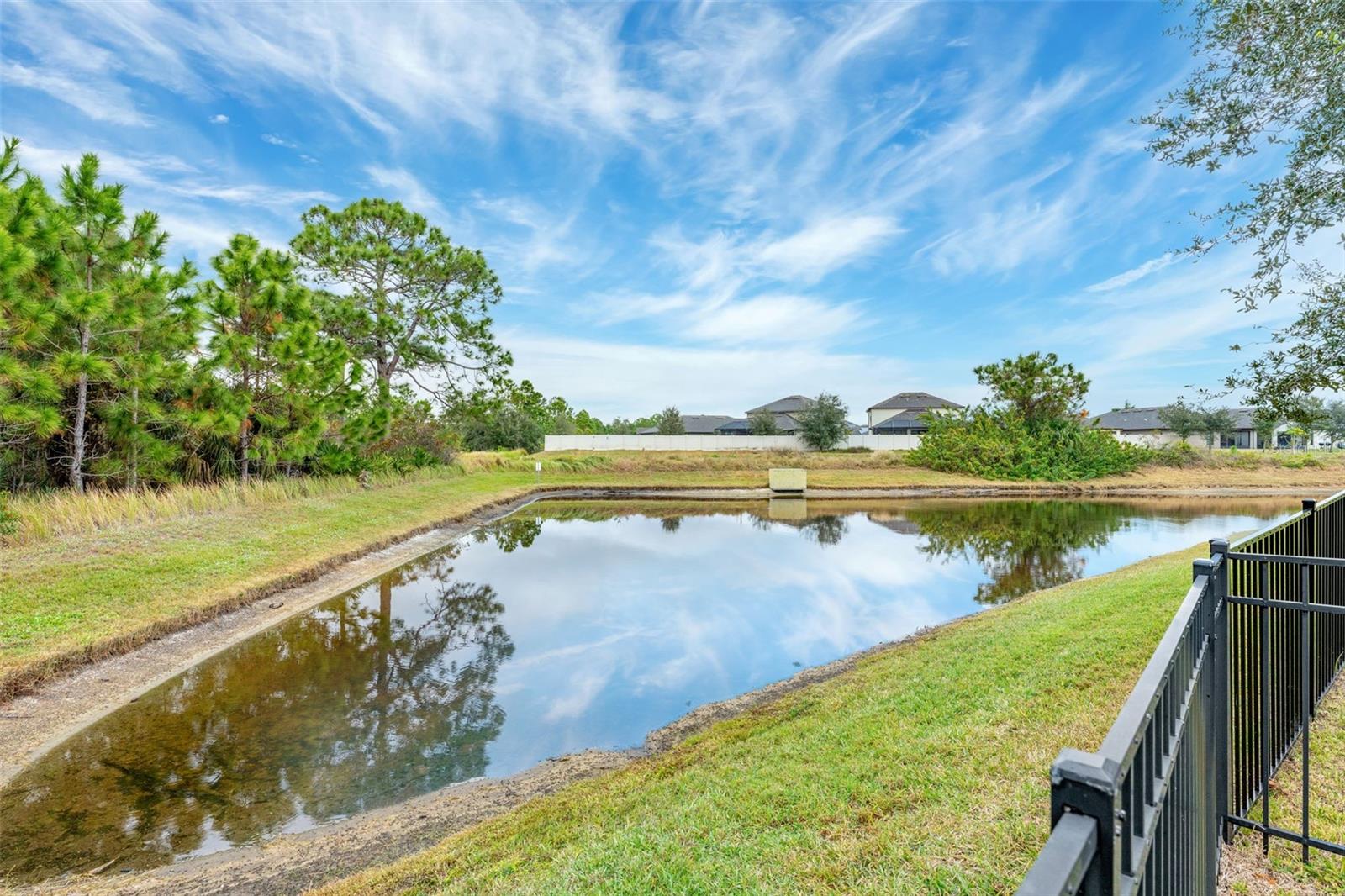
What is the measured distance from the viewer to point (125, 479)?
38.1 ft

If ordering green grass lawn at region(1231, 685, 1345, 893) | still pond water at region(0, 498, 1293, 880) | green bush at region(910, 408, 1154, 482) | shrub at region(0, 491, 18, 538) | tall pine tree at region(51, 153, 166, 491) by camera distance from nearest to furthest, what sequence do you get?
1. green grass lawn at region(1231, 685, 1345, 893)
2. still pond water at region(0, 498, 1293, 880)
3. shrub at region(0, 491, 18, 538)
4. tall pine tree at region(51, 153, 166, 491)
5. green bush at region(910, 408, 1154, 482)

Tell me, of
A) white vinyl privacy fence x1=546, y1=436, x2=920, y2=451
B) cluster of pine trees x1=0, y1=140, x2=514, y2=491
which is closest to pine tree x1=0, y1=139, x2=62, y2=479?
cluster of pine trees x1=0, y1=140, x2=514, y2=491

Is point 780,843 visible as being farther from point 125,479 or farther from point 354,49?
point 354,49

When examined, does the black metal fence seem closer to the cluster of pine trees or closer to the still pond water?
the still pond water

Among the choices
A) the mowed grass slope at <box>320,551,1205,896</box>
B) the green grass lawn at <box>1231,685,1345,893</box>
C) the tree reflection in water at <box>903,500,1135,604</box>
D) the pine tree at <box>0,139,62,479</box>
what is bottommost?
the tree reflection in water at <box>903,500,1135,604</box>

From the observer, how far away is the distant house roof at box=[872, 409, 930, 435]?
5469 centimetres

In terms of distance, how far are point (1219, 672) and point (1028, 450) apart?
107 ft

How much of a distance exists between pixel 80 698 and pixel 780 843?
20.2ft

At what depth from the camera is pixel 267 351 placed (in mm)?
14656

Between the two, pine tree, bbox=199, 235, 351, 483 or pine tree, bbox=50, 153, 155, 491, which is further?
pine tree, bbox=199, 235, 351, 483

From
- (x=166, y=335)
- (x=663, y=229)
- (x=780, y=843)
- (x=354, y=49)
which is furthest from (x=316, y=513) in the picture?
(x=663, y=229)

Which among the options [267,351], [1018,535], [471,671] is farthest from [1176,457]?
[267,351]

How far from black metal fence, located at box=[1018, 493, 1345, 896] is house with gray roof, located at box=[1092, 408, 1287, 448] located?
36.6 metres

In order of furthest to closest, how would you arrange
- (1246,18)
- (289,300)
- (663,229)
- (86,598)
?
(663,229) < (289,300) < (86,598) < (1246,18)
